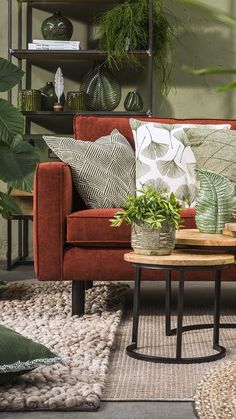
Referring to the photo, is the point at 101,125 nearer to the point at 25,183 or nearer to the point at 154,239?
the point at 25,183

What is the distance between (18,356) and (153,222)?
63 centimetres

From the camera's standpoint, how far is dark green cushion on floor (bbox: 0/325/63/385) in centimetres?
182

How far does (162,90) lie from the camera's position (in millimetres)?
5082

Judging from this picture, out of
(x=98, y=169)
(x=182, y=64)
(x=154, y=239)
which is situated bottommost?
(x=154, y=239)

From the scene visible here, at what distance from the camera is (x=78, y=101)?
4723 millimetres

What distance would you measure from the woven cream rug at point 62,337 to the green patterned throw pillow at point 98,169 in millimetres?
461

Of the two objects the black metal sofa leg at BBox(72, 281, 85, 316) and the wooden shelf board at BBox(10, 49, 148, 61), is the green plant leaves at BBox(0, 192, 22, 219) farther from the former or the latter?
the wooden shelf board at BBox(10, 49, 148, 61)

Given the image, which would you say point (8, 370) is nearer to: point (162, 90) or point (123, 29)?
point (123, 29)

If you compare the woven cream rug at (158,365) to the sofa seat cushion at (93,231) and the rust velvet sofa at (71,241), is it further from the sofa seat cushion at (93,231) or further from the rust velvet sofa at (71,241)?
the sofa seat cushion at (93,231)

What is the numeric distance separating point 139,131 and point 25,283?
41.9 inches

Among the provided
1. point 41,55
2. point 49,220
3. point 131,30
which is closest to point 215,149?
point 49,220

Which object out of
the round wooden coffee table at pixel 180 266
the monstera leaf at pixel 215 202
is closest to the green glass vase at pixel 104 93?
the monstera leaf at pixel 215 202

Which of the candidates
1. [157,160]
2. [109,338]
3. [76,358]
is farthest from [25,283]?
[76,358]

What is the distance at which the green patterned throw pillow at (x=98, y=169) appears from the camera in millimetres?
3139
